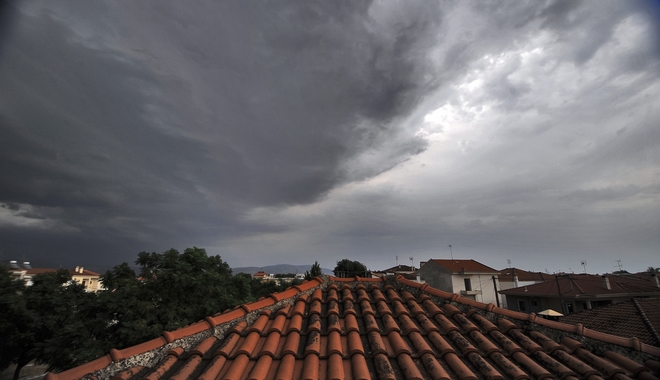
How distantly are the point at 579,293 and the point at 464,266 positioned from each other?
1678 cm

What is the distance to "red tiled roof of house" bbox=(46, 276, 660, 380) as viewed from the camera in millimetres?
3469

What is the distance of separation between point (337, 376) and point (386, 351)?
2.93 ft

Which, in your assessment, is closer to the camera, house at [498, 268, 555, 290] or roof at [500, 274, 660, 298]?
roof at [500, 274, 660, 298]

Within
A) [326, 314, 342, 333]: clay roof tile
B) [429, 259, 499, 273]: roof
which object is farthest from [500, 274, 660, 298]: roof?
[326, 314, 342, 333]: clay roof tile

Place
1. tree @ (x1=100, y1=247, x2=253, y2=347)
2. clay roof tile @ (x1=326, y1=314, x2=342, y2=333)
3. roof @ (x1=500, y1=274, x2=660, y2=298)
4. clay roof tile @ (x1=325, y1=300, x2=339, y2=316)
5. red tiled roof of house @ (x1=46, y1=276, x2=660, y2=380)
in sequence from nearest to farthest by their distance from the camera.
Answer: red tiled roof of house @ (x1=46, y1=276, x2=660, y2=380) < clay roof tile @ (x1=326, y1=314, x2=342, y2=333) < clay roof tile @ (x1=325, y1=300, x2=339, y2=316) < tree @ (x1=100, y1=247, x2=253, y2=347) < roof @ (x1=500, y1=274, x2=660, y2=298)

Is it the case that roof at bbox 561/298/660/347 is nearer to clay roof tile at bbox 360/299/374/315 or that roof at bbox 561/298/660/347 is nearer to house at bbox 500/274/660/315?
house at bbox 500/274/660/315

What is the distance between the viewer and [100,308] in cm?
1587

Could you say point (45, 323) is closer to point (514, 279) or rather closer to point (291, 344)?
point (291, 344)

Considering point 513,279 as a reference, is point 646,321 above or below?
below

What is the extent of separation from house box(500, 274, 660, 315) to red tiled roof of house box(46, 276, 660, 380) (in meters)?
28.4

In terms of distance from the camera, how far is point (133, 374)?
11.5 feet

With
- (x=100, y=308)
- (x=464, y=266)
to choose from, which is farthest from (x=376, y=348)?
(x=464, y=266)

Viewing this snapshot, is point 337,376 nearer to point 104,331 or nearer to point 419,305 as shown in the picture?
point 419,305

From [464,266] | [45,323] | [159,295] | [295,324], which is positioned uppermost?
[464,266]
